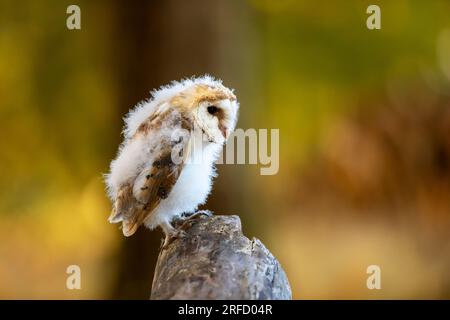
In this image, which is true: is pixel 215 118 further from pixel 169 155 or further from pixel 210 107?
Result: pixel 169 155

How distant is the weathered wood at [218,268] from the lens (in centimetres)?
112

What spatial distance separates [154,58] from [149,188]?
1218 millimetres

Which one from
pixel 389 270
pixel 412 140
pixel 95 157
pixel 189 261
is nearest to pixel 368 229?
pixel 389 270

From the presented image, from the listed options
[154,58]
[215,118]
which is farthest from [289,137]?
[215,118]

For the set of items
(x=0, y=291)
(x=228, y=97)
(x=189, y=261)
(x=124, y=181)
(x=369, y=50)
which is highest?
(x=369, y=50)

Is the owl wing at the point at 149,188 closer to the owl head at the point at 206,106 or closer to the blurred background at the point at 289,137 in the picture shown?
the owl head at the point at 206,106

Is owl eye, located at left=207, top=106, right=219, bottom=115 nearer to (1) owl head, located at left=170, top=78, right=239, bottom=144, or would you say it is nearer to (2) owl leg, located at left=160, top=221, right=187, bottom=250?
(1) owl head, located at left=170, top=78, right=239, bottom=144

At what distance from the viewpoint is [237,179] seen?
7.93 ft

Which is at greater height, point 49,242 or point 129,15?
point 129,15
